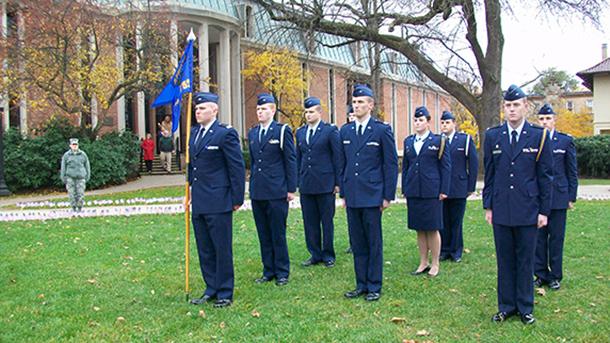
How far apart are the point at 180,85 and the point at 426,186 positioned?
10.6ft

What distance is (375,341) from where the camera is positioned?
486cm

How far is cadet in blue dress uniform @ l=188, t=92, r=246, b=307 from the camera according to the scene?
19.7ft

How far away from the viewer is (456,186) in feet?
27.1

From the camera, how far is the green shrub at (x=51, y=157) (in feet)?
72.0

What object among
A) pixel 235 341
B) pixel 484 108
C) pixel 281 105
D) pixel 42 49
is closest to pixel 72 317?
pixel 235 341

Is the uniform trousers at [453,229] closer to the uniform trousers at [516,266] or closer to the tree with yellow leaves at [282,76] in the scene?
the uniform trousers at [516,266]

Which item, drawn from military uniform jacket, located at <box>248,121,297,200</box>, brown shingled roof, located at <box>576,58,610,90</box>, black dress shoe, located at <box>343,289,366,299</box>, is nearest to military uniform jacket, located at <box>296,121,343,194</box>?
military uniform jacket, located at <box>248,121,297,200</box>

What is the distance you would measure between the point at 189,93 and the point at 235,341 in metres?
2.87

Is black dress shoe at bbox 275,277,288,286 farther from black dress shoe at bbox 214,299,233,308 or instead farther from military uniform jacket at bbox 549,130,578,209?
military uniform jacket at bbox 549,130,578,209

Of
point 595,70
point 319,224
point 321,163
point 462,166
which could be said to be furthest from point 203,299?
point 595,70

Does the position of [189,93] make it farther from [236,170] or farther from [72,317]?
[72,317]

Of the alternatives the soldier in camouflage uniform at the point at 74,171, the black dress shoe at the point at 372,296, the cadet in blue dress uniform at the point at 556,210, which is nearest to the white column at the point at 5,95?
the soldier in camouflage uniform at the point at 74,171

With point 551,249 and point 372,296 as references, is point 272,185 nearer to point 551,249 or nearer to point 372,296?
point 372,296

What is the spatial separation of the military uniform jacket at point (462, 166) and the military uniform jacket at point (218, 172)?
11.5ft
